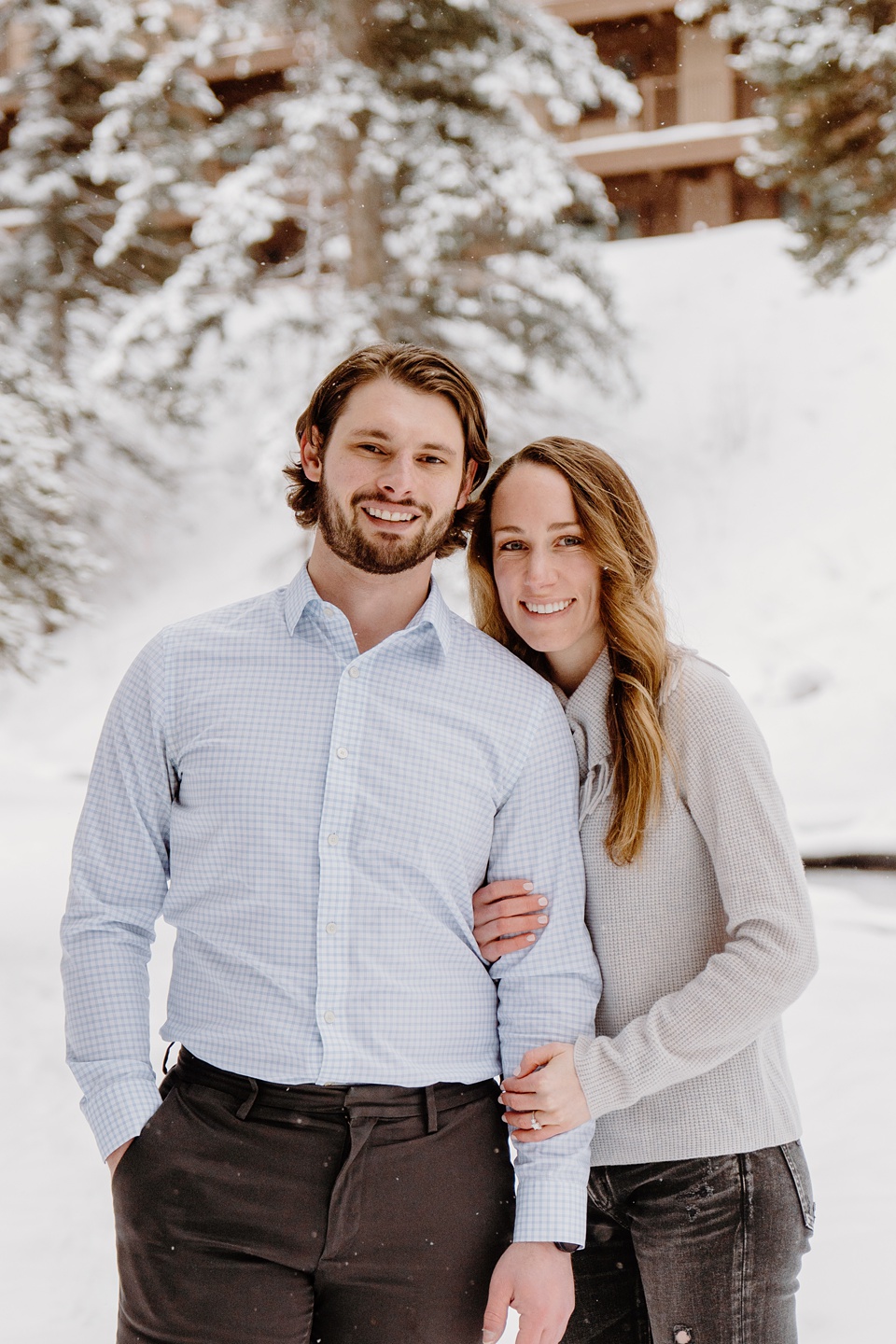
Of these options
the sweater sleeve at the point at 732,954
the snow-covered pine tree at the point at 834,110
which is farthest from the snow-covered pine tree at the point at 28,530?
the snow-covered pine tree at the point at 834,110

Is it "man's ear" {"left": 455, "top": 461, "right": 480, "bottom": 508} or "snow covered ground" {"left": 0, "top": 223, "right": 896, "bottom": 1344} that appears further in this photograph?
"snow covered ground" {"left": 0, "top": 223, "right": 896, "bottom": 1344}

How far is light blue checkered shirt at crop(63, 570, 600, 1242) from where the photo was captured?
183cm

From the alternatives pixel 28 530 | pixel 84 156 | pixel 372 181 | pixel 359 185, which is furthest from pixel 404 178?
pixel 28 530

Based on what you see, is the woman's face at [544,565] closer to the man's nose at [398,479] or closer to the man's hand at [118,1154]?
the man's nose at [398,479]

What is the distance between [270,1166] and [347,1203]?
5.1 inches

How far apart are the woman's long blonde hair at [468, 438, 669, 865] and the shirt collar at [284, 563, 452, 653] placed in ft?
0.69

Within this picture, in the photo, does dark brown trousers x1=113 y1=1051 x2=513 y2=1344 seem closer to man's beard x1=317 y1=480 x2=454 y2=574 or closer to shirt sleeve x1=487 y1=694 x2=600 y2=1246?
shirt sleeve x1=487 y1=694 x2=600 y2=1246

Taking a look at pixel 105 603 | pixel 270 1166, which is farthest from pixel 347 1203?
pixel 105 603

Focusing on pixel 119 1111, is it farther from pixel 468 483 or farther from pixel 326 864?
pixel 468 483

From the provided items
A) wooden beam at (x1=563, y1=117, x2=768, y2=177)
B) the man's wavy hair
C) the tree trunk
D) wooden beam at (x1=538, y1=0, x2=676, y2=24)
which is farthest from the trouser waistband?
wooden beam at (x1=563, y1=117, x2=768, y2=177)

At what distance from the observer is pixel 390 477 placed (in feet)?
6.57

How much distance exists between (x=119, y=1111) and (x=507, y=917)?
0.70 metres

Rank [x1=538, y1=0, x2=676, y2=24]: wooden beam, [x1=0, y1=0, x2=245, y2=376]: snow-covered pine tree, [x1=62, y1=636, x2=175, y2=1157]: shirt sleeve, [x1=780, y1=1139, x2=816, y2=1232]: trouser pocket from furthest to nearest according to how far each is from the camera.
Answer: [x1=538, y1=0, x2=676, y2=24]: wooden beam, [x1=0, y1=0, x2=245, y2=376]: snow-covered pine tree, [x1=62, y1=636, x2=175, y2=1157]: shirt sleeve, [x1=780, y1=1139, x2=816, y2=1232]: trouser pocket

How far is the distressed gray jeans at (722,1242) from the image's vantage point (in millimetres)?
1794
